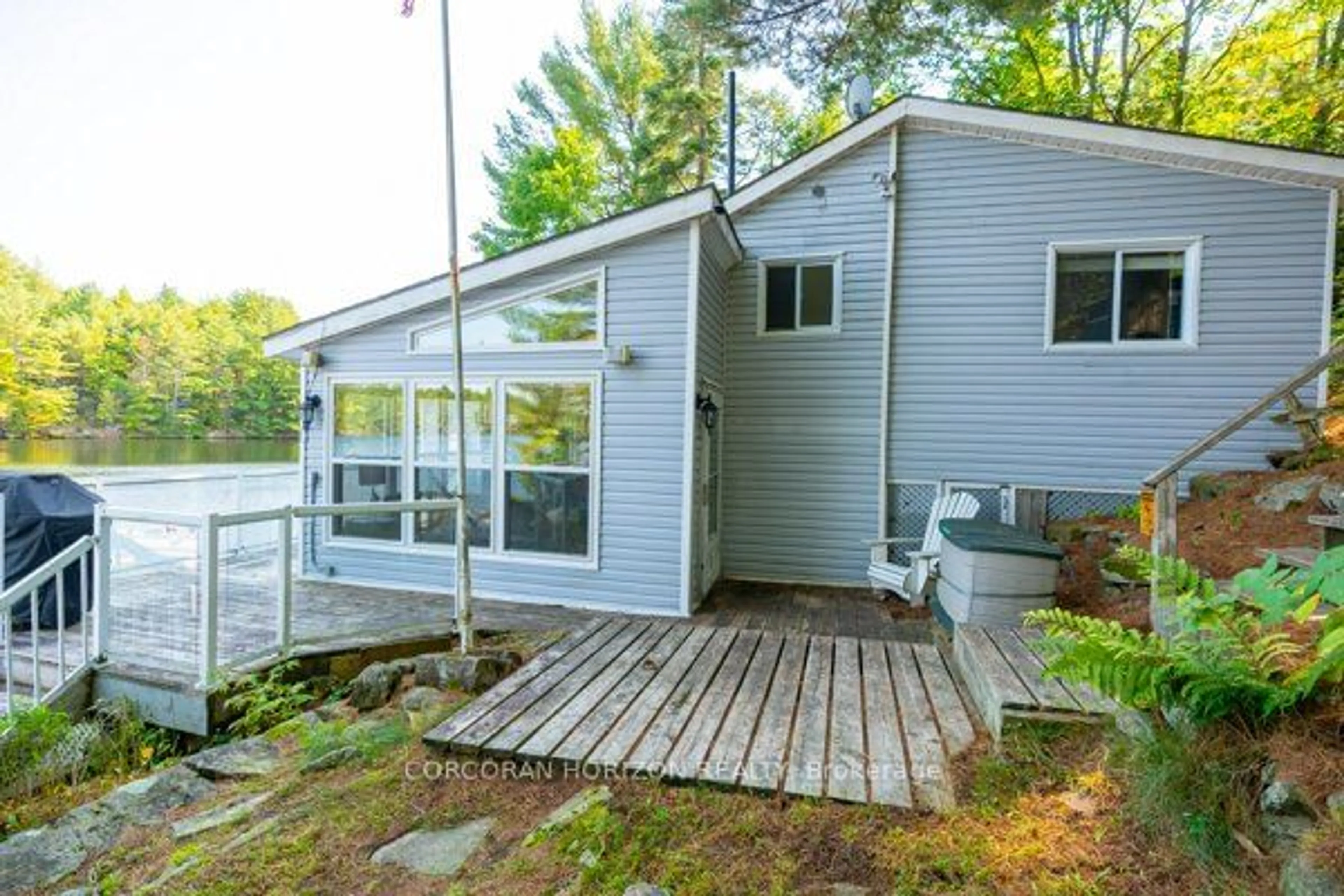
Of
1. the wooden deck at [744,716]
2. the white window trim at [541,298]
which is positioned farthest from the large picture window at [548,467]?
the wooden deck at [744,716]

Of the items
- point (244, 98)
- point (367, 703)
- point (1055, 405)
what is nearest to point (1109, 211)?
point (1055, 405)

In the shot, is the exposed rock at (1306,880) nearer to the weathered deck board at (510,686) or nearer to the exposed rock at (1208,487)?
the weathered deck board at (510,686)

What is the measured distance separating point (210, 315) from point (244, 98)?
110 feet

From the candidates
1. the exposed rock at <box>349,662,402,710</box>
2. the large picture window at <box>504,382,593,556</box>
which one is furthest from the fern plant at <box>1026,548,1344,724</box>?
the large picture window at <box>504,382,593,556</box>

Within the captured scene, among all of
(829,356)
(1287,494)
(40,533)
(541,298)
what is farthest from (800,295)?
(40,533)

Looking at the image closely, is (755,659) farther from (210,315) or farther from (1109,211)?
(210,315)

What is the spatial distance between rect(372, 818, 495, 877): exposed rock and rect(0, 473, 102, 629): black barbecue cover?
18.3 ft

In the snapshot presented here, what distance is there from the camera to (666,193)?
15156mm

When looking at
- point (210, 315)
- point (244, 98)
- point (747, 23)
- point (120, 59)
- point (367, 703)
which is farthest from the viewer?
point (210, 315)

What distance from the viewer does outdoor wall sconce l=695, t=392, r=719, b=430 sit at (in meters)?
5.74

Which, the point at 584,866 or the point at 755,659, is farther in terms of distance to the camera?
the point at 755,659

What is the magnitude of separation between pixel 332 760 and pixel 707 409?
4.13 meters

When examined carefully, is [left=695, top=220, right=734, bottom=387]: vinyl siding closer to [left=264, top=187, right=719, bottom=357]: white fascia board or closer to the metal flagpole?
[left=264, top=187, right=719, bottom=357]: white fascia board

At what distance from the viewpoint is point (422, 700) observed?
3.31 meters
